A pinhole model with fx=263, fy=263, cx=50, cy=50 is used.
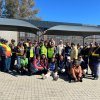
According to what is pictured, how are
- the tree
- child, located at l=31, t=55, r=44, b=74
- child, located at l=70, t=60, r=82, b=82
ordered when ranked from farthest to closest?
the tree → child, located at l=31, t=55, r=44, b=74 → child, located at l=70, t=60, r=82, b=82

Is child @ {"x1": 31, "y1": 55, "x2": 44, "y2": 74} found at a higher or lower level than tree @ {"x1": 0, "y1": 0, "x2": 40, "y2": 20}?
lower

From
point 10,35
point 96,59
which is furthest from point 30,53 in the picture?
point 10,35

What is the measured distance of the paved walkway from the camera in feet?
28.1

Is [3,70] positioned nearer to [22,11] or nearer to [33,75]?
[33,75]

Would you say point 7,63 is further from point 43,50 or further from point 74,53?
point 74,53

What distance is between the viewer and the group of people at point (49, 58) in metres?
12.6

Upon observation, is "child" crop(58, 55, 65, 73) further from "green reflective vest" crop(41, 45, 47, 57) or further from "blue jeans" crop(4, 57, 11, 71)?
"blue jeans" crop(4, 57, 11, 71)

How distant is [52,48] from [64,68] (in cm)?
121

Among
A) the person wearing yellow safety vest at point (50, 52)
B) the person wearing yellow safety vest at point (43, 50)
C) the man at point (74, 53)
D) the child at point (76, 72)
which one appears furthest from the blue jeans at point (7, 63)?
the child at point (76, 72)

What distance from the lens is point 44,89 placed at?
973 centimetres

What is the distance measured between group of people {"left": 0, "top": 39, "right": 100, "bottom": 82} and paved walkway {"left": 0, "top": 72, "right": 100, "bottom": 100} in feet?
2.33

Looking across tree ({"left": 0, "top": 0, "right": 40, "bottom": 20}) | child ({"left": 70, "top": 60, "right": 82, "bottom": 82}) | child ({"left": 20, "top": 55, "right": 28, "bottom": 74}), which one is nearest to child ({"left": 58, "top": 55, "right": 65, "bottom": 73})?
child ({"left": 70, "top": 60, "right": 82, "bottom": 82})

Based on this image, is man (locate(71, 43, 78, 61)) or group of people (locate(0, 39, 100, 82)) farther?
man (locate(71, 43, 78, 61))

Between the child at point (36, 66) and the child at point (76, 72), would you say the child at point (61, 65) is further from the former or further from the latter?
the child at point (76, 72)
